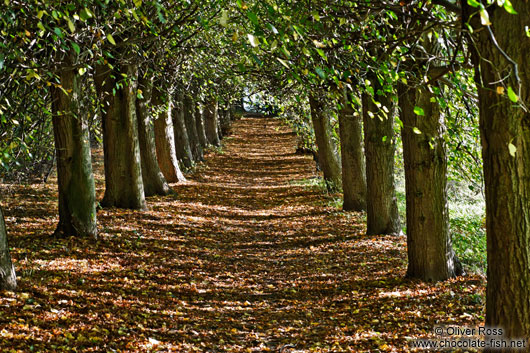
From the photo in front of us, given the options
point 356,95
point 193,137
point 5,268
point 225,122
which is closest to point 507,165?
point 356,95

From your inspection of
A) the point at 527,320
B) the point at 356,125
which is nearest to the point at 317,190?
the point at 356,125

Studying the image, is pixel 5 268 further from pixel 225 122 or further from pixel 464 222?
pixel 225 122

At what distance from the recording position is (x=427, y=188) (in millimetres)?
6949

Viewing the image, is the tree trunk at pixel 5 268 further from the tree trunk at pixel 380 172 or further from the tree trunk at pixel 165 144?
the tree trunk at pixel 165 144

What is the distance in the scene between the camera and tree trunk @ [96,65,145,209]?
12.0m

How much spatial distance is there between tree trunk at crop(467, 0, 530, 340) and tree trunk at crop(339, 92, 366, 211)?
8736 mm

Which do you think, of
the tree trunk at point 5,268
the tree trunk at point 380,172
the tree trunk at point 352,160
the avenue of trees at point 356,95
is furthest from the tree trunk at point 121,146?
the tree trunk at point 5,268

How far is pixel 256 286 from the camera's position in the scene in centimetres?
785

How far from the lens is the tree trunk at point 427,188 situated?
691 centimetres

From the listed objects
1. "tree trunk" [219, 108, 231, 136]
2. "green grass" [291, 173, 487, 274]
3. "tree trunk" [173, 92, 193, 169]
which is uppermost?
"tree trunk" [219, 108, 231, 136]

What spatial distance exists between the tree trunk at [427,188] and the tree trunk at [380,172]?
2754 mm

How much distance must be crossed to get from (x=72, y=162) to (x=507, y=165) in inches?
271

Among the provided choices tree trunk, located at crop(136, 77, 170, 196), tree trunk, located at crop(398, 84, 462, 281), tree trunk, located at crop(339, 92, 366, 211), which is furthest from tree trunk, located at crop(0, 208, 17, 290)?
tree trunk, located at crop(136, 77, 170, 196)

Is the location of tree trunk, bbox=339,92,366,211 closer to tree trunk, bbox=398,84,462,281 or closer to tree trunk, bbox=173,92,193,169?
tree trunk, bbox=398,84,462,281
